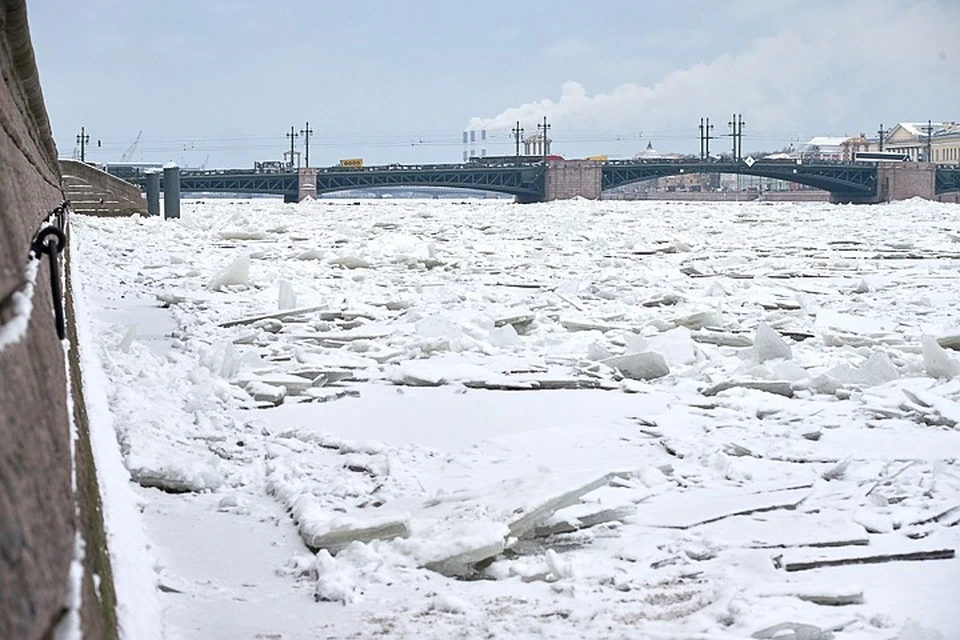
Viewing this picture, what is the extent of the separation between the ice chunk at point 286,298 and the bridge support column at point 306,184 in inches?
2003

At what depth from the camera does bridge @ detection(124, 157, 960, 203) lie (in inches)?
2331

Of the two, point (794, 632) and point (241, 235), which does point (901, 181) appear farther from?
point (794, 632)

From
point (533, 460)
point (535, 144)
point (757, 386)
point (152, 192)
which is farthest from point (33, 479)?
point (535, 144)

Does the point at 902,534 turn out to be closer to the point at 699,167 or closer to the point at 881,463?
the point at 881,463

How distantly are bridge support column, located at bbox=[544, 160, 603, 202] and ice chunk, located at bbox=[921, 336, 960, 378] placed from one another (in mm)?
54510

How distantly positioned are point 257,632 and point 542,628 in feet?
2.00

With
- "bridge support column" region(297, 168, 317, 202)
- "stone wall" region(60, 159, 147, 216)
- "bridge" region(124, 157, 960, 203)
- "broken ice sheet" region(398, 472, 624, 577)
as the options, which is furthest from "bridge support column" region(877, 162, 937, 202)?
"broken ice sheet" region(398, 472, 624, 577)

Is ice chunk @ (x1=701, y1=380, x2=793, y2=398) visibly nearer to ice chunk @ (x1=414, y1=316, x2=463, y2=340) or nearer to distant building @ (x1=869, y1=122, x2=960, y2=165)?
ice chunk @ (x1=414, y1=316, x2=463, y2=340)

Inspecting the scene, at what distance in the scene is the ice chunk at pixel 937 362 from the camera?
5434mm

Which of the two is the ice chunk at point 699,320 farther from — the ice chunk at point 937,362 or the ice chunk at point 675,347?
the ice chunk at point 937,362

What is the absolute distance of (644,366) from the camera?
5727 mm

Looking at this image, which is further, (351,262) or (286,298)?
(351,262)

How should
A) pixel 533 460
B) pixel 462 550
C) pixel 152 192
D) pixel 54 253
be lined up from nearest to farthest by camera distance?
pixel 54 253 < pixel 462 550 < pixel 533 460 < pixel 152 192

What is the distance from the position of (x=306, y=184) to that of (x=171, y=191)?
37054mm
